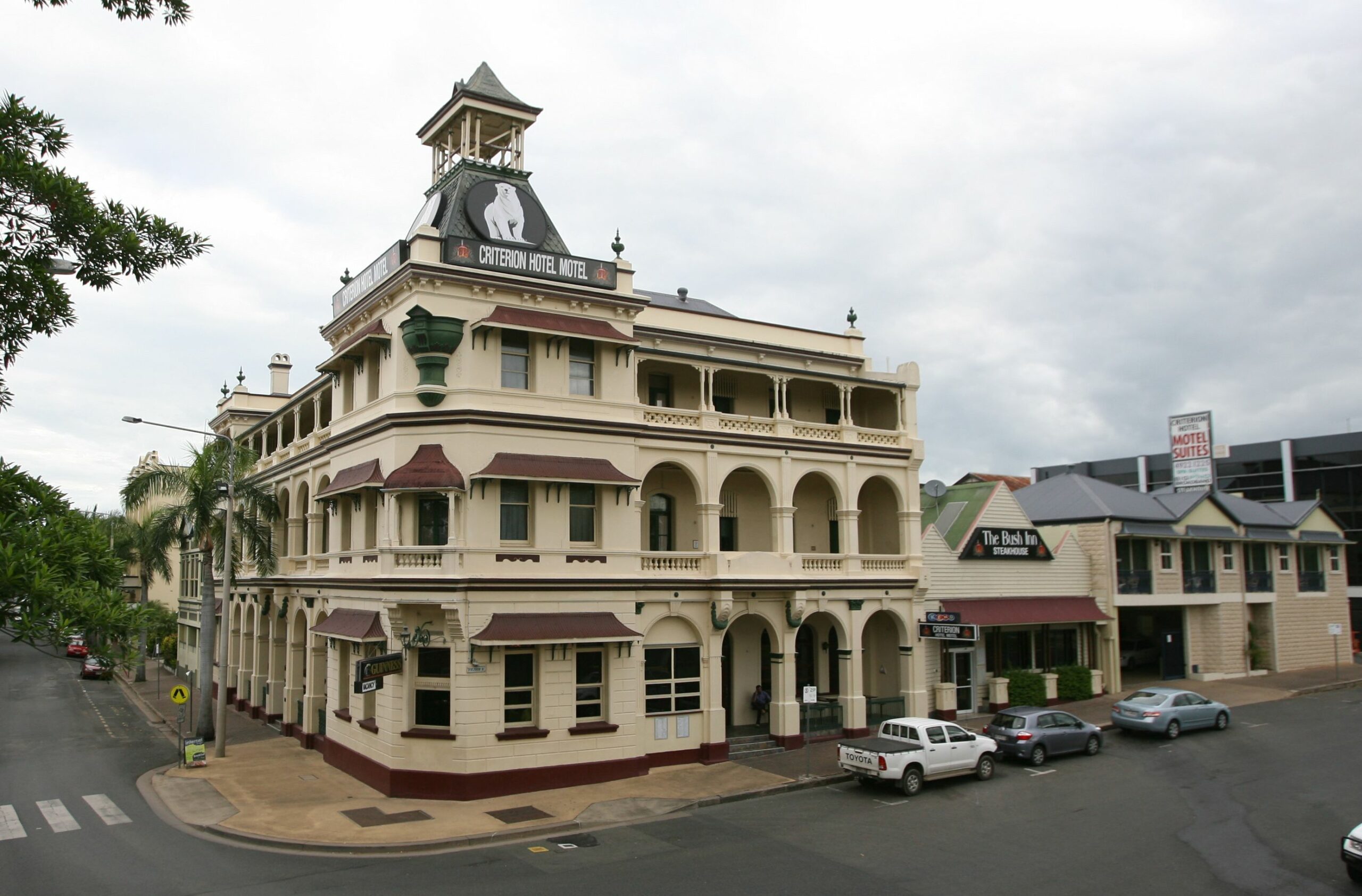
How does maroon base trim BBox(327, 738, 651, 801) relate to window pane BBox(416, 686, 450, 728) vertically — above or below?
below

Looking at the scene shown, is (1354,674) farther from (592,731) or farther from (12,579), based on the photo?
(12,579)

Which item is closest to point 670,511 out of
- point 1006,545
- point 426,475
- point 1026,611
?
point 426,475

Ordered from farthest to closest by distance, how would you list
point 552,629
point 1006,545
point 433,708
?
point 1006,545
point 433,708
point 552,629

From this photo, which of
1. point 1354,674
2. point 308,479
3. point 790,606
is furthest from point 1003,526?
point 308,479

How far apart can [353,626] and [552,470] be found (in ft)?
22.8

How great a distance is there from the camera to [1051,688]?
116ft

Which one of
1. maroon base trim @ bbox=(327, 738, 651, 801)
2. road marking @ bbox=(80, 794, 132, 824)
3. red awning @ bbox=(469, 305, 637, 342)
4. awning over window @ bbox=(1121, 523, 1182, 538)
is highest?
red awning @ bbox=(469, 305, 637, 342)

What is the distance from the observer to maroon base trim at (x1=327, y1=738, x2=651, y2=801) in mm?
23062

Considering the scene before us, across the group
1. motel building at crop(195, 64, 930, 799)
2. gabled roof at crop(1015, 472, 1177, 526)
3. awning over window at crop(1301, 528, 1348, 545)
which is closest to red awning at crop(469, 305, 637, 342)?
motel building at crop(195, 64, 930, 799)

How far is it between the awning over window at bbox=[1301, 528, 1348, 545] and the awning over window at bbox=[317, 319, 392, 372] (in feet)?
147

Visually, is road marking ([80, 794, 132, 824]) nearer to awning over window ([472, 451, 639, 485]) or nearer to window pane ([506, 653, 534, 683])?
window pane ([506, 653, 534, 683])

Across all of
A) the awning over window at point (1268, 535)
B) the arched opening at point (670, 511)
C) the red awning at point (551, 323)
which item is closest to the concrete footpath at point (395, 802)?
the arched opening at point (670, 511)

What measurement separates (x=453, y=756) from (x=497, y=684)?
1961 mm

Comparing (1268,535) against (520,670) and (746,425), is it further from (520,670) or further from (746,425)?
(520,670)
